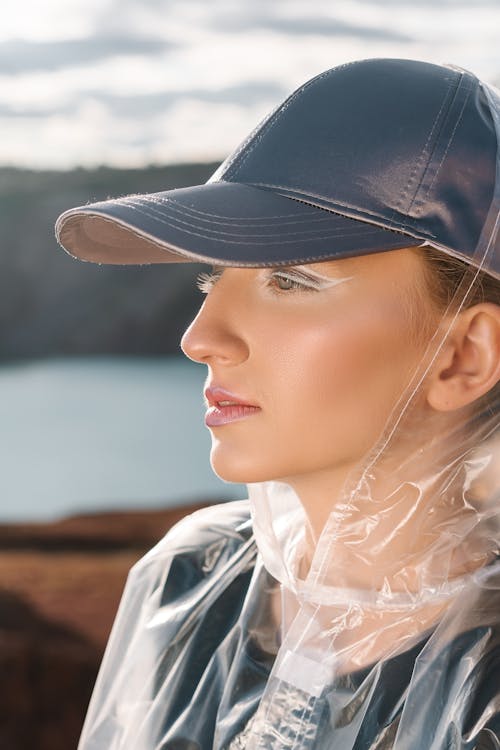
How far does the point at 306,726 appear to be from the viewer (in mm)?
1049

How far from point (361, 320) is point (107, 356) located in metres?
3.34

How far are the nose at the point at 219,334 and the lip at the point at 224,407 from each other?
0.11 feet

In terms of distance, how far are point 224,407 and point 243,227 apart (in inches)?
7.9

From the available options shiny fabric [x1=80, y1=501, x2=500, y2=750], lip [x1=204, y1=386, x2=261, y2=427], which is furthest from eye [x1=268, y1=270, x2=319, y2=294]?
shiny fabric [x1=80, y1=501, x2=500, y2=750]

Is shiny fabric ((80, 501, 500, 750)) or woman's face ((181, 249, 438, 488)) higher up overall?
woman's face ((181, 249, 438, 488))

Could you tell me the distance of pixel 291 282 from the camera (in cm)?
102

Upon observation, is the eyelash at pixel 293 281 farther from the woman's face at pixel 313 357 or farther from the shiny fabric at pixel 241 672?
the shiny fabric at pixel 241 672

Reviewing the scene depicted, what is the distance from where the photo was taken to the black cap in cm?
97

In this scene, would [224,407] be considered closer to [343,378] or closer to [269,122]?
[343,378]

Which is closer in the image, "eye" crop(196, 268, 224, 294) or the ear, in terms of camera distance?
the ear

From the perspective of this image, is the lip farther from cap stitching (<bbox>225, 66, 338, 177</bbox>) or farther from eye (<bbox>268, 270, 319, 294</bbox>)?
cap stitching (<bbox>225, 66, 338, 177</bbox>)

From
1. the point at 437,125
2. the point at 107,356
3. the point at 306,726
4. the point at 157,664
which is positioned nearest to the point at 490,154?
the point at 437,125

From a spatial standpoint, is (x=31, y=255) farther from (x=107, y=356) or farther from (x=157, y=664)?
(x=157, y=664)

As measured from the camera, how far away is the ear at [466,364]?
1.02 meters
